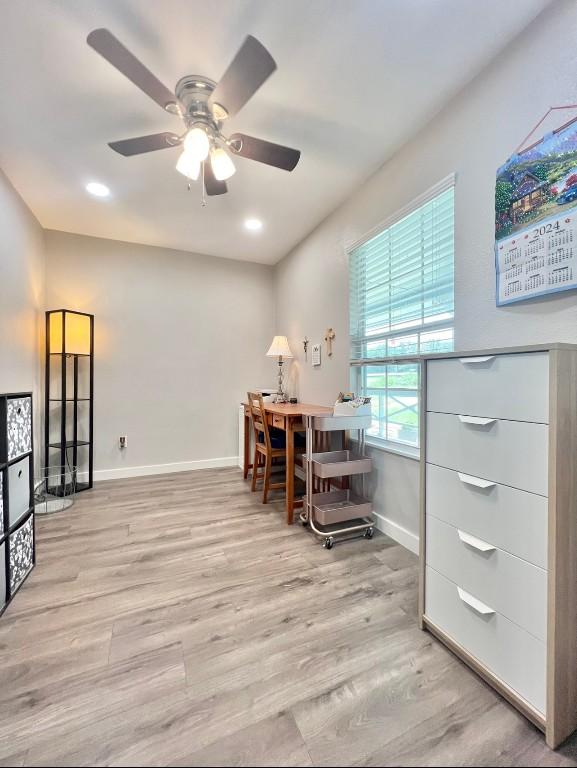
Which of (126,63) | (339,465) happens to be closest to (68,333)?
(126,63)

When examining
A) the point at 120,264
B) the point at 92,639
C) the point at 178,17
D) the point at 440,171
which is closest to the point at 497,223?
the point at 440,171

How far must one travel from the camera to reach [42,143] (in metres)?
2.06

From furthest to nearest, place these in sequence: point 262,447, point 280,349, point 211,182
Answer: point 280,349 → point 262,447 → point 211,182

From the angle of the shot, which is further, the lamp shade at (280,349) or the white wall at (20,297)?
the lamp shade at (280,349)

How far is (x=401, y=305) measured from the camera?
7.25 feet

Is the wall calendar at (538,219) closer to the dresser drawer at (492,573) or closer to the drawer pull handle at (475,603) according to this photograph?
the dresser drawer at (492,573)

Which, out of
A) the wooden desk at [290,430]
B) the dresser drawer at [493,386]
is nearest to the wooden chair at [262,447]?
the wooden desk at [290,430]

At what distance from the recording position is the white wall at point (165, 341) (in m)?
3.47

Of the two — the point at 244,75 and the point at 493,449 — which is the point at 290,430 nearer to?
the point at 493,449

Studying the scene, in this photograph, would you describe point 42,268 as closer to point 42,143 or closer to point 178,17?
point 42,143

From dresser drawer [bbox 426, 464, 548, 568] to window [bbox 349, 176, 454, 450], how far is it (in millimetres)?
760

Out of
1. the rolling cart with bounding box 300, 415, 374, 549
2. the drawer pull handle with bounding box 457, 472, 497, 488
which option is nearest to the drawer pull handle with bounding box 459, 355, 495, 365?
the drawer pull handle with bounding box 457, 472, 497, 488

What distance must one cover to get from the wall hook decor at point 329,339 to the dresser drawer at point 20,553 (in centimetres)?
245

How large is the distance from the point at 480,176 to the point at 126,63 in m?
1.68
